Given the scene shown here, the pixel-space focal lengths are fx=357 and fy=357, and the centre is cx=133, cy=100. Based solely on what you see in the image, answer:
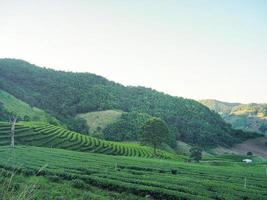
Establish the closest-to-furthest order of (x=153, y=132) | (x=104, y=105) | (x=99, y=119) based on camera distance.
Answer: (x=153, y=132) < (x=99, y=119) < (x=104, y=105)

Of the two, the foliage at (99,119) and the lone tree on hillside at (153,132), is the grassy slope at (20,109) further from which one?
the lone tree on hillside at (153,132)

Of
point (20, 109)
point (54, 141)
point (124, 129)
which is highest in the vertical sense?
point (20, 109)

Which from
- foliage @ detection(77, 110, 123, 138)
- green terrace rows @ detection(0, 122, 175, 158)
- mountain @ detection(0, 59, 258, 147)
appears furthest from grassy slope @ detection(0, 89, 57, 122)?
green terrace rows @ detection(0, 122, 175, 158)

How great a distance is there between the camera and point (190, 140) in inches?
6540

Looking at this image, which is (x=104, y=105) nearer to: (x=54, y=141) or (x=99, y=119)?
(x=99, y=119)

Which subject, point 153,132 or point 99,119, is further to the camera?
point 99,119

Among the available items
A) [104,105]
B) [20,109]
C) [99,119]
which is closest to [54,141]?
[20,109]

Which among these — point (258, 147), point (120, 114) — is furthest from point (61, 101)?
point (258, 147)

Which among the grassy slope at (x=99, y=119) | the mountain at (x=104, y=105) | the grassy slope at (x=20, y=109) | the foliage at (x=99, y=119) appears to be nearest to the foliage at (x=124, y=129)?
the foliage at (x=99, y=119)

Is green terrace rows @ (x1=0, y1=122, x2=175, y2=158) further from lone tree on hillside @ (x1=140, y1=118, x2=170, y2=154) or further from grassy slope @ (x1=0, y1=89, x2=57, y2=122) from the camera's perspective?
grassy slope @ (x1=0, y1=89, x2=57, y2=122)

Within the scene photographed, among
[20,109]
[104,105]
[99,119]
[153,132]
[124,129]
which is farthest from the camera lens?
[104,105]

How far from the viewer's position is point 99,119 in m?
152

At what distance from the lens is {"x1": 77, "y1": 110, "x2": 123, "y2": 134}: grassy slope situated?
472 feet

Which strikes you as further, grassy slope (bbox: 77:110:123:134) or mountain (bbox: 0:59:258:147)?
mountain (bbox: 0:59:258:147)
